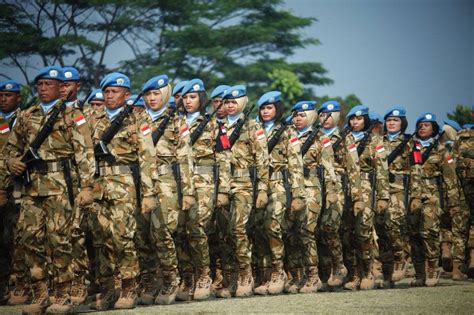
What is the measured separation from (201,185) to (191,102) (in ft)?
4.02

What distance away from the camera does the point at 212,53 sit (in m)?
35.4

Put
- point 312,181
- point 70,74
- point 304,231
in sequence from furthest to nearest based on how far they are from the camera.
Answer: point 312,181
point 304,231
point 70,74

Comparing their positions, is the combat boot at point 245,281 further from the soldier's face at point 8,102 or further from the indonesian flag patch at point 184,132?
the soldier's face at point 8,102

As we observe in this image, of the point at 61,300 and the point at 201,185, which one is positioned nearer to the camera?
the point at 61,300

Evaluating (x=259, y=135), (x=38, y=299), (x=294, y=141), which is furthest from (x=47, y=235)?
(x=294, y=141)

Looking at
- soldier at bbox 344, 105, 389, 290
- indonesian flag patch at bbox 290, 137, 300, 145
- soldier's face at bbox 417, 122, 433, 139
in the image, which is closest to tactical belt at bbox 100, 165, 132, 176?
indonesian flag patch at bbox 290, 137, 300, 145

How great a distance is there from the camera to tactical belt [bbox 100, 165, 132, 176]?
33.1 ft

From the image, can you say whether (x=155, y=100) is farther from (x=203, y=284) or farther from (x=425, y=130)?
(x=425, y=130)

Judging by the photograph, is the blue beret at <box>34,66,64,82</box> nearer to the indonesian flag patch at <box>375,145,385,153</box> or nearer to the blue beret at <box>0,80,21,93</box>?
the blue beret at <box>0,80,21,93</box>

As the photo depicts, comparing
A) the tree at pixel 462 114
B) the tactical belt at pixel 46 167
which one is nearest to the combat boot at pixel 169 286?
the tactical belt at pixel 46 167

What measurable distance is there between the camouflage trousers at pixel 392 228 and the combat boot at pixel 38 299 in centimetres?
620

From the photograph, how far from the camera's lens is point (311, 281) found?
1241cm

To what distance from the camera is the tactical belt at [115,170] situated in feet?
33.1

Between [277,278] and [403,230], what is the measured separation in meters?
3.03
